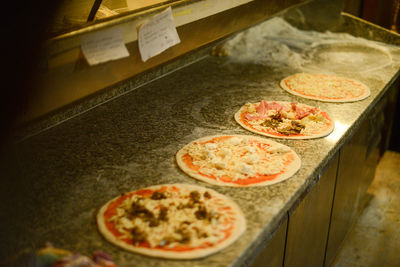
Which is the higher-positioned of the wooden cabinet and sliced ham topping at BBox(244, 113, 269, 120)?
sliced ham topping at BBox(244, 113, 269, 120)

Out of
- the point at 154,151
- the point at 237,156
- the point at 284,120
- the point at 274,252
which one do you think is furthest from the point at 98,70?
the point at 284,120

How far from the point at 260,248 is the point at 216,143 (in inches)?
24.9

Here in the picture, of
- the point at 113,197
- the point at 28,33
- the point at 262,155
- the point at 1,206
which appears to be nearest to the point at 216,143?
the point at 262,155

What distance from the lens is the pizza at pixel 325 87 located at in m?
2.62

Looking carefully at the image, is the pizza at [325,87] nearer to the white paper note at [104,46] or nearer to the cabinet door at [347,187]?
the cabinet door at [347,187]

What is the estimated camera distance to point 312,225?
6.91ft

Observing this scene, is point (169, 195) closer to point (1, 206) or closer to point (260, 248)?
point (260, 248)

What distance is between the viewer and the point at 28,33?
105cm

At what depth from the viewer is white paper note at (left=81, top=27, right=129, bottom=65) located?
1297mm

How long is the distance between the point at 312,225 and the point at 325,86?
1.05 meters

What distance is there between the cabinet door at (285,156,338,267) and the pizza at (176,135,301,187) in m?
0.19

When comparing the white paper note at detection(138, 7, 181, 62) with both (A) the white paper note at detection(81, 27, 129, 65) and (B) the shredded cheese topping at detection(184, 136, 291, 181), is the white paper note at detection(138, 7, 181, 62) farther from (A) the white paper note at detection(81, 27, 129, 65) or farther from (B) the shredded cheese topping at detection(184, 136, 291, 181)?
(B) the shredded cheese topping at detection(184, 136, 291, 181)

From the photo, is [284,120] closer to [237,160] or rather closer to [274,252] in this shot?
[237,160]

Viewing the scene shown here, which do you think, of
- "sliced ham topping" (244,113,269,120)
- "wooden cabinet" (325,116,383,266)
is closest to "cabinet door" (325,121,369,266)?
"wooden cabinet" (325,116,383,266)
